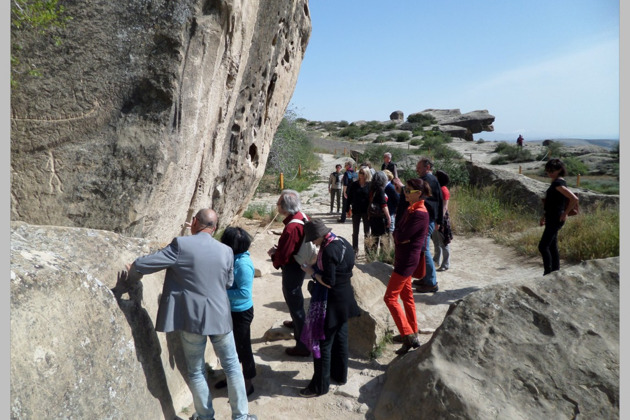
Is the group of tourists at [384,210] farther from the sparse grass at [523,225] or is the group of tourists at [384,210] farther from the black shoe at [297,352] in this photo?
the black shoe at [297,352]

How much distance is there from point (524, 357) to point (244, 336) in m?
2.08

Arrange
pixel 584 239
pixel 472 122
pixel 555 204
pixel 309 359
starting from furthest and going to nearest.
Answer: pixel 472 122 < pixel 584 239 < pixel 555 204 < pixel 309 359

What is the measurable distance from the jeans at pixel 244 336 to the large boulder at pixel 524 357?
3.63 ft

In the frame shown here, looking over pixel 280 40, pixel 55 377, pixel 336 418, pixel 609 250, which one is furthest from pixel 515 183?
pixel 55 377

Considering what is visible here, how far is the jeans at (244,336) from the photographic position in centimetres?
344

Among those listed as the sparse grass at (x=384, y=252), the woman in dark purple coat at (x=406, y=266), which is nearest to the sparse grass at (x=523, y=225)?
the sparse grass at (x=384, y=252)

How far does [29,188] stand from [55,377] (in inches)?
98.8

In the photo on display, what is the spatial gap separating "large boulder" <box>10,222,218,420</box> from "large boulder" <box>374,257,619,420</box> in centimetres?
170

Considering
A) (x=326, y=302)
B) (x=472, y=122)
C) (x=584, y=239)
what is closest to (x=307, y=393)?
(x=326, y=302)

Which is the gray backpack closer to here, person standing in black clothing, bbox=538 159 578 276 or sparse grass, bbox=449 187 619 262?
person standing in black clothing, bbox=538 159 578 276

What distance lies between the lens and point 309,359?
4.25 m

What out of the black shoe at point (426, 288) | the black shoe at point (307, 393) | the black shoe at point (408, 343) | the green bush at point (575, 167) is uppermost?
the green bush at point (575, 167)

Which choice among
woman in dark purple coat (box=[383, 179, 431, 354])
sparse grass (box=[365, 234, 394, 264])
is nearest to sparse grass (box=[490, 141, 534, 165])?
sparse grass (box=[365, 234, 394, 264])

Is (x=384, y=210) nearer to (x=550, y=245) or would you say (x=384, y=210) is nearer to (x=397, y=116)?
(x=550, y=245)
